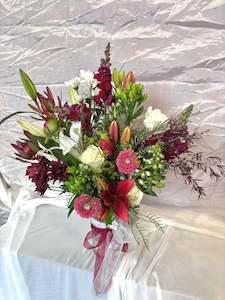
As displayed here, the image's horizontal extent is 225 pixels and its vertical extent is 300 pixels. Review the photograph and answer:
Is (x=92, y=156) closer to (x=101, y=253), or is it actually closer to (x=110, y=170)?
(x=110, y=170)

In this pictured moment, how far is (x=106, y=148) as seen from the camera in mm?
974

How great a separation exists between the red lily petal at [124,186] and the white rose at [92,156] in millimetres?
70

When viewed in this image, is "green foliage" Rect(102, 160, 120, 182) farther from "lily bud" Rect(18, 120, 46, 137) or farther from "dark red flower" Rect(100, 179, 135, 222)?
"lily bud" Rect(18, 120, 46, 137)

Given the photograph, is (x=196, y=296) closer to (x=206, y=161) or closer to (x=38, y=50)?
(x=206, y=161)

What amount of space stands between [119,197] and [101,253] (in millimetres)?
191

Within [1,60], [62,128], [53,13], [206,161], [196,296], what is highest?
[53,13]

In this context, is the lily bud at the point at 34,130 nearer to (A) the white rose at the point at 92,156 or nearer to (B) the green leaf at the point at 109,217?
(A) the white rose at the point at 92,156

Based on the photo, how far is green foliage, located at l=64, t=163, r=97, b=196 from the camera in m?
0.97

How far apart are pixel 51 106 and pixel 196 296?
1.88ft

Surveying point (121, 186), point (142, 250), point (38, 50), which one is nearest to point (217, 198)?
point (142, 250)

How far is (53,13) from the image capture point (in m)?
1.24

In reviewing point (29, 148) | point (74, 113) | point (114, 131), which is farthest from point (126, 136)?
point (29, 148)

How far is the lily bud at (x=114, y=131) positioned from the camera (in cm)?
97

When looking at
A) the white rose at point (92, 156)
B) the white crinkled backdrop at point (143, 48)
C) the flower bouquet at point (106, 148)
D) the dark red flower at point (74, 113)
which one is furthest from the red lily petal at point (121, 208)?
the white crinkled backdrop at point (143, 48)
